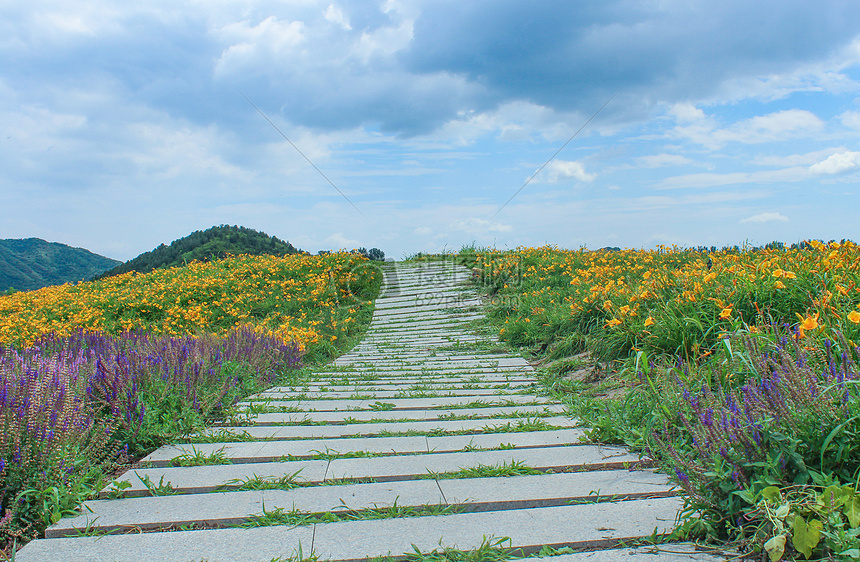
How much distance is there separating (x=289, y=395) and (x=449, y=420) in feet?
5.55

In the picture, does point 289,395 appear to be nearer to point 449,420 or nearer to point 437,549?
point 449,420

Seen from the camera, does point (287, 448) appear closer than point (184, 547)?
No

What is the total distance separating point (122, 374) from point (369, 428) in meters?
1.65

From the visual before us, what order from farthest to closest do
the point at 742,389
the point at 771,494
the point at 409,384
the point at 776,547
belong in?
the point at 409,384
the point at 742,389
the point at 771,494
the point at 776,547

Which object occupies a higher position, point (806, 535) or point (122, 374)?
point (122, 374)

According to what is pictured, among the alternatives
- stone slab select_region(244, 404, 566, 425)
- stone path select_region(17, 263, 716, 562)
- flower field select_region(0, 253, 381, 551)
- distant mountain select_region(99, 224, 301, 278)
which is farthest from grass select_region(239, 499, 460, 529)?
distant mountain select_region(99, 224, 301, 278)

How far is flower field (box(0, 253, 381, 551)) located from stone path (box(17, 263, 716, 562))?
0.73ft

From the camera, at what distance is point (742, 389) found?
217cm

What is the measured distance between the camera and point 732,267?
4.62 m

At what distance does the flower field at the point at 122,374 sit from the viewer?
228 cm

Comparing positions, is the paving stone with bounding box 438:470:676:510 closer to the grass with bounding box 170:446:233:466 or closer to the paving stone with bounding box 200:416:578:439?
the paving stone with bounding box 200:416:578:439

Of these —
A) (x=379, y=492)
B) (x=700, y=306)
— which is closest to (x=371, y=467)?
(x=379, y=492)

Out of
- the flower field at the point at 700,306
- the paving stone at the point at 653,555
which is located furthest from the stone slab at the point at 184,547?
the flower field at the point at 700,306

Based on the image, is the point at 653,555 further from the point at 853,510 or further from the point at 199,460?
the point at 199,460
